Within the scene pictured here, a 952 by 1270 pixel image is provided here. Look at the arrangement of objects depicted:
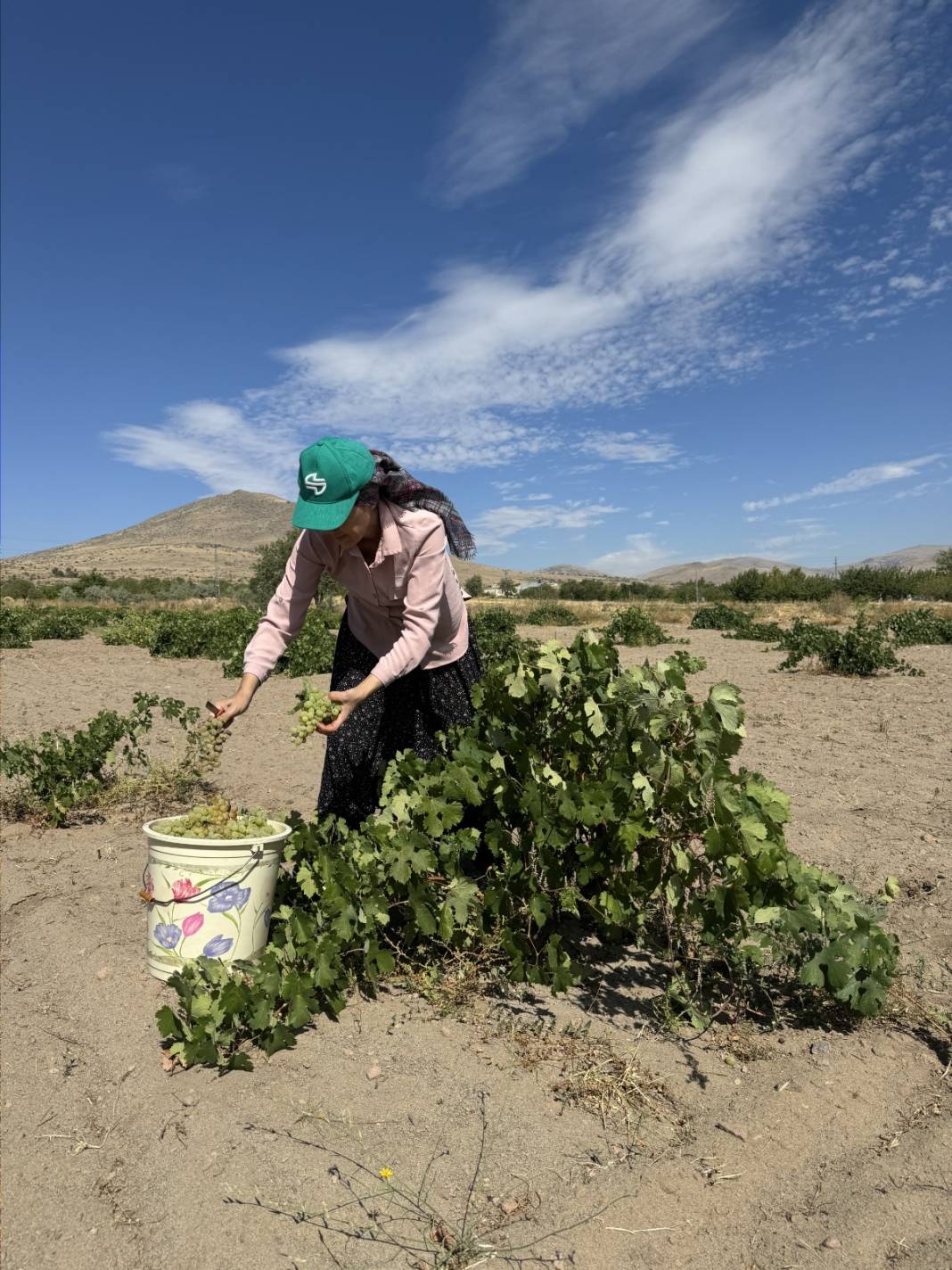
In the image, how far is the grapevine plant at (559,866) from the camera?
2.40m

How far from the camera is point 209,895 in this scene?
2666mm

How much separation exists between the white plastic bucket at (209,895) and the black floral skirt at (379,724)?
49cm

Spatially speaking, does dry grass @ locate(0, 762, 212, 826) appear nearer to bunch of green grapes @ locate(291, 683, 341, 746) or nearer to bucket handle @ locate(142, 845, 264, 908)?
bucket handle @ locate(142, 845, 264, 908)

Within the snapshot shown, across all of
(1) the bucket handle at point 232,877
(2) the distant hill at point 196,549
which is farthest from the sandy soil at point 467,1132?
(2) the distant hill at point 196,549

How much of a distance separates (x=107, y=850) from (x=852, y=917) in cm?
338

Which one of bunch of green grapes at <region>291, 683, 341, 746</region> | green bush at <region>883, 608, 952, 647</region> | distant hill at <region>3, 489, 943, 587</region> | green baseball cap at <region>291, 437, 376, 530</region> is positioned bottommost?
green bush at <region>883, 608, 952, 647</region>

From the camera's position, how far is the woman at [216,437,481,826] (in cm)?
265

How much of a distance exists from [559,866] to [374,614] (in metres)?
1.11

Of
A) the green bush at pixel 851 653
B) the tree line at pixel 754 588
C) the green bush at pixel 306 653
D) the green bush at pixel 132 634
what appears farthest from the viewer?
the tree line at pixel 754 588

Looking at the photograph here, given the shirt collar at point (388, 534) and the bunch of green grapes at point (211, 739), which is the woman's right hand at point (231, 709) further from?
the shirt collar at point (388, 534)

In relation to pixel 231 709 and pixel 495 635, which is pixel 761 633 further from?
pixel 231 709

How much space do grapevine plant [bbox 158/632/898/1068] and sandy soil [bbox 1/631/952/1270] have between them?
6.6 inches

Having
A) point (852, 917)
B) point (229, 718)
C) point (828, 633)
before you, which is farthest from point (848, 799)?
point (828, 633)

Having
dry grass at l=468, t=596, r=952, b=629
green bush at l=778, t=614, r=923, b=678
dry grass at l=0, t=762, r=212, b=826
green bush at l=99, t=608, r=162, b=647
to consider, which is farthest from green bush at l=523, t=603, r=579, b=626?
dry grass at l=0, t=762, r=212, b=826
